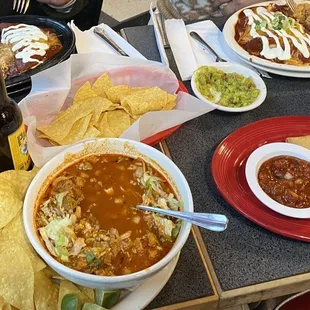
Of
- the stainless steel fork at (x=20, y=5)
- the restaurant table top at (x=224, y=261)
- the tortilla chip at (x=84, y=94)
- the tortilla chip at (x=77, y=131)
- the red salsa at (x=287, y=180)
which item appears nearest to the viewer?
the restaurant table top at (x=224, y=261)

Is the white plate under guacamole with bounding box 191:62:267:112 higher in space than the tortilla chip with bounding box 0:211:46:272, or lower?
lower

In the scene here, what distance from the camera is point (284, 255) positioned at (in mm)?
1141

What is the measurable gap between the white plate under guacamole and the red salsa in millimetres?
240

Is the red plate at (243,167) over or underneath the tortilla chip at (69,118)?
underneath

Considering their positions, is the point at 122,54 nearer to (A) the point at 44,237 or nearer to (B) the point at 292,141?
(B) the point at 292,141

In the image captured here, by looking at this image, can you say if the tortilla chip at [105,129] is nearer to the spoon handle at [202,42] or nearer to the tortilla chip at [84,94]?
the tortilla chip at [84,94]

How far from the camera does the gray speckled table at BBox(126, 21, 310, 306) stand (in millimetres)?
1091

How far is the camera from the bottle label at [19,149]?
44.1 inches

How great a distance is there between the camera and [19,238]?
40.4 inches

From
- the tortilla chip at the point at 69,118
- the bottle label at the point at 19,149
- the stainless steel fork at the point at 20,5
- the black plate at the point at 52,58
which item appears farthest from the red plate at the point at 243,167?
the stainless steel fork at the point at 20,5

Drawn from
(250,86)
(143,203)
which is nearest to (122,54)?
(250,86)

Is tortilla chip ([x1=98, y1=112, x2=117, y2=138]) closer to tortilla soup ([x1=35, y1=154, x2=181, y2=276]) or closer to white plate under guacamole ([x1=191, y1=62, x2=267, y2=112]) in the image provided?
tortilla soup ([x1=35, y1=154, x2=181, y2=276])

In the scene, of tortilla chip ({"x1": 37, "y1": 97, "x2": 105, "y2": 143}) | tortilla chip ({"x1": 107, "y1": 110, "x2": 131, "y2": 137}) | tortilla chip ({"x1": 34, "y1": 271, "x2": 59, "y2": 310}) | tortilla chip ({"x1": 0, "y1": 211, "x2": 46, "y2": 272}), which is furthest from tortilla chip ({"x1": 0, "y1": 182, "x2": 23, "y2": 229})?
tortilla chip ({"x1": 107, "y1": 110, "x2": 131, "y2": 137})

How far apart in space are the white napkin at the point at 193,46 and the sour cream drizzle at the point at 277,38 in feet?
0.28
